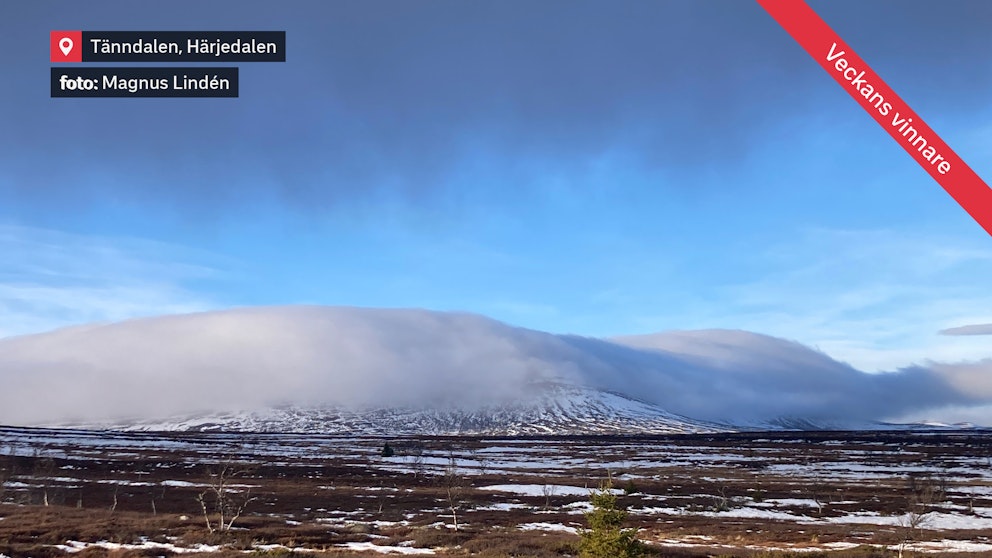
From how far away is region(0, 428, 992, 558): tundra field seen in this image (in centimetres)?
3703

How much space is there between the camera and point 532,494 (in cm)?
7200

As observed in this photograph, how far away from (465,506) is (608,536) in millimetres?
41468

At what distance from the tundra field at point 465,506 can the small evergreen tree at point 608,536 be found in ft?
24.9

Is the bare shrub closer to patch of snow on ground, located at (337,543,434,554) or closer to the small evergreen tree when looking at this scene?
patch of snow on ground, located at (337,543,434,554)

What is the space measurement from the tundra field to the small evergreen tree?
7.60 metres

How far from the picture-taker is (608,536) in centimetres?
2255

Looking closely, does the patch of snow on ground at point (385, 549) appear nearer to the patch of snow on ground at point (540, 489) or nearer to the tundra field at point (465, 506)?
the tundra field at point (465, 506)

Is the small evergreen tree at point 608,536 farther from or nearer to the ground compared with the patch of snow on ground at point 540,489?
farther from the ground

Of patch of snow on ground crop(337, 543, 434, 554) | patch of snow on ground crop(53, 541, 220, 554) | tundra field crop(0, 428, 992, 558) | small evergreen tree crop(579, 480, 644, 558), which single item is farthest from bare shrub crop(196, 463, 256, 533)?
small evergreen tree crop(579, 480, 644, 558)

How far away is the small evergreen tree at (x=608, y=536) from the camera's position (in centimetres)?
2248

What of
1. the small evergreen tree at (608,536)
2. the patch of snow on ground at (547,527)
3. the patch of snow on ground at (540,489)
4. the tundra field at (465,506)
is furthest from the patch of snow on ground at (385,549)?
the patch of snow on ground at (540,489)

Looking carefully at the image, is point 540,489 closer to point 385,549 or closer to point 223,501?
point 223,501

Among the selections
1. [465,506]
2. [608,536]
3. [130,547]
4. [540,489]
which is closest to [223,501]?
[465,506]

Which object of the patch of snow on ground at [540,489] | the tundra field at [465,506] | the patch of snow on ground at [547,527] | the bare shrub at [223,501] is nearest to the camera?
the tundra field at [465,506]
